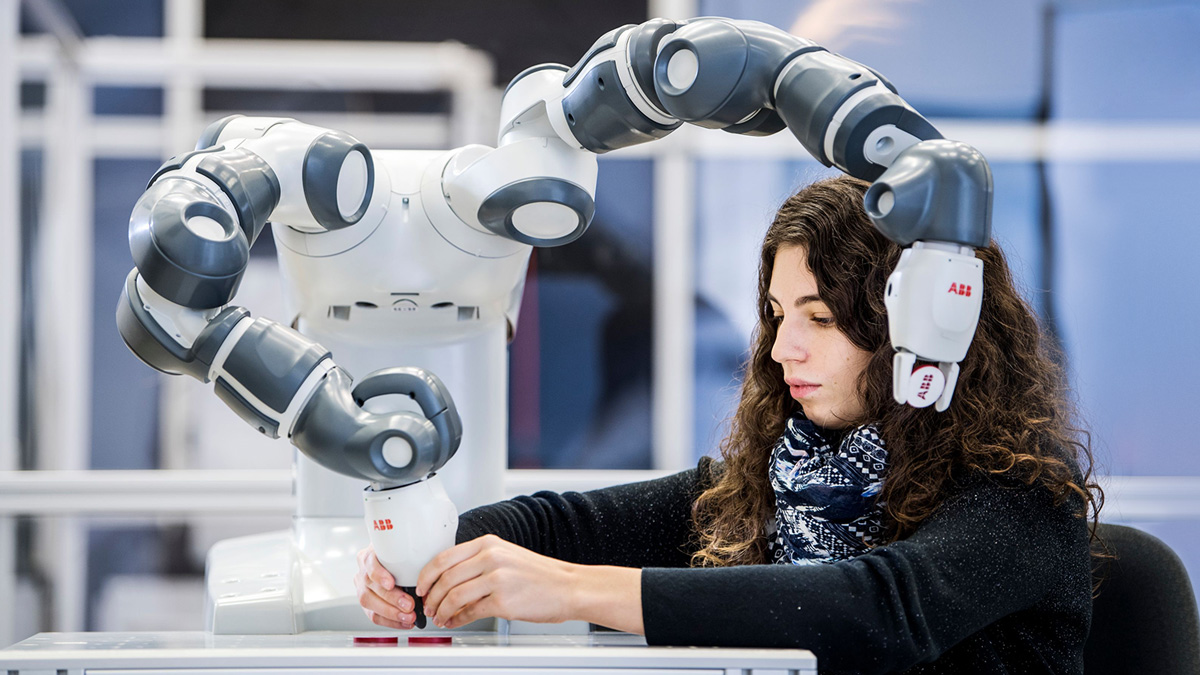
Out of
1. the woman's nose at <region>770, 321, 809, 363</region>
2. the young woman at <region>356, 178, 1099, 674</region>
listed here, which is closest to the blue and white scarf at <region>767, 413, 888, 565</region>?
the young woman at <region>356, 178, 1099, 674</region>

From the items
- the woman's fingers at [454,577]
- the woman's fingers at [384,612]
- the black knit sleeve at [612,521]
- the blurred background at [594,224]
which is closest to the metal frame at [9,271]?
the blurred background at [594,224]

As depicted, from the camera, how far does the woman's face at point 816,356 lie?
1.10m

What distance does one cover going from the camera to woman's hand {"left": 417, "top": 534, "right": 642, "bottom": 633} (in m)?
0.82

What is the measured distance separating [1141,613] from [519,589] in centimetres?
76

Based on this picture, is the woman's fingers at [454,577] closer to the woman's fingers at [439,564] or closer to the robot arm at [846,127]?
the woman's fingers at [439,564]

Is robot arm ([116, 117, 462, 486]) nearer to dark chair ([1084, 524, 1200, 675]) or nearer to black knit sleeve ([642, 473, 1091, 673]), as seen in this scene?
black knit sleeve ([642, 473, 1091, 673])

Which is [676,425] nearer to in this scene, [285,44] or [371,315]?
[285,44]

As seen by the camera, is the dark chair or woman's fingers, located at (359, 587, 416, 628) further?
the dark chair

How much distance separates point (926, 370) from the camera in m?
0.69

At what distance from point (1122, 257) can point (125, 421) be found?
2.63 m

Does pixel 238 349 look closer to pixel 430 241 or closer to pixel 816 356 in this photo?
pixel 430 241

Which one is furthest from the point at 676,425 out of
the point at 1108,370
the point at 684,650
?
the point at 684,650

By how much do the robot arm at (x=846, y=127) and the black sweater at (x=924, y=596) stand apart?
0.67 feet

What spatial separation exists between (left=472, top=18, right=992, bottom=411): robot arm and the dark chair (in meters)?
0.59
